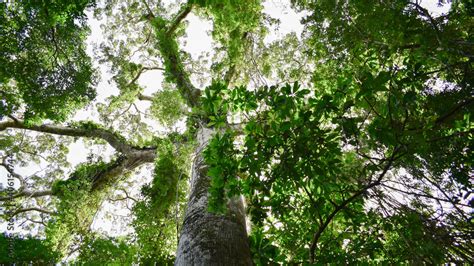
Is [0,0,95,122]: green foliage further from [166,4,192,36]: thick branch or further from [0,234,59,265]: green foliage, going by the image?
[166,4,192,36]: thick branch

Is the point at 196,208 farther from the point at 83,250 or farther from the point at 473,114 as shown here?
the point at 83,250

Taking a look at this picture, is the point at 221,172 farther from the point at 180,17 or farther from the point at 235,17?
the point at 180,17

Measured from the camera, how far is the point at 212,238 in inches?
99.7

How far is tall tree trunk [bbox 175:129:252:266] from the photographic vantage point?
7.70 feet

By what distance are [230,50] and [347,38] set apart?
11.0 ft

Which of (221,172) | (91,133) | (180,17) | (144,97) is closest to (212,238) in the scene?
(221,172)

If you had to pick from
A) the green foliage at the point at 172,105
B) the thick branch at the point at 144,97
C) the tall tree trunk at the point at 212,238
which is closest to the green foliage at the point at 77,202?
the green foliage at the point at 172,105

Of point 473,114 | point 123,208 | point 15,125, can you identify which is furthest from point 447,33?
point 123,208

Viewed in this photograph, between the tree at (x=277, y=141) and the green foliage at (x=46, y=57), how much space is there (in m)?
0.04

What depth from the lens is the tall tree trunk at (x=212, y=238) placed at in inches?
92.4

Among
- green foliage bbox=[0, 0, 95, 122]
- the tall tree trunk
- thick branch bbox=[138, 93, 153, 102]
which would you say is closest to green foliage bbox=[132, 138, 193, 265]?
the tall tree trunk

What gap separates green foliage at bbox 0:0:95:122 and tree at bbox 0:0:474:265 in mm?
37

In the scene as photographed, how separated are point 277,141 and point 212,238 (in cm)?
99

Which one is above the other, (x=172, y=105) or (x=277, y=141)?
(x=172, y=105)
